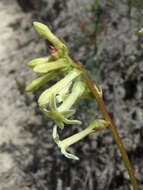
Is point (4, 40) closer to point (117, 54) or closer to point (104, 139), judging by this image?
point (117, 54)

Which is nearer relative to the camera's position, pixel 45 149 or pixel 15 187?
pixel 15 187

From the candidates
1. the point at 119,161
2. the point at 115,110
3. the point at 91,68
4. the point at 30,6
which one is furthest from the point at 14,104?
the point at 30,6

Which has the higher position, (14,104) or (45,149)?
(14,104)

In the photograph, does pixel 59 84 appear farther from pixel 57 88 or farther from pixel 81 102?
pixel 81 102

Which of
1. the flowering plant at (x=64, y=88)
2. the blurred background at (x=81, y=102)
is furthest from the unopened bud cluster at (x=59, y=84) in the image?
the blurred background at (x=81, y=102)

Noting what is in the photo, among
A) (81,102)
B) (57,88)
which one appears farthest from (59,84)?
(81,102)

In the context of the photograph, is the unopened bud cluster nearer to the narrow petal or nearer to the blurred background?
the narrow petal

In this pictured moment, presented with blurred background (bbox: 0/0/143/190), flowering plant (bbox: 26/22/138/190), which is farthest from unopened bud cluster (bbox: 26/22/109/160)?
blurred background (bbox: 0/0/143/190)

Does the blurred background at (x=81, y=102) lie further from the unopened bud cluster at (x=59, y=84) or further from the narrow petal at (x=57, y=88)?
the narrow petal at (x=57, y=88)

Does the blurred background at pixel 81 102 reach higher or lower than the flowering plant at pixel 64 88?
lower
